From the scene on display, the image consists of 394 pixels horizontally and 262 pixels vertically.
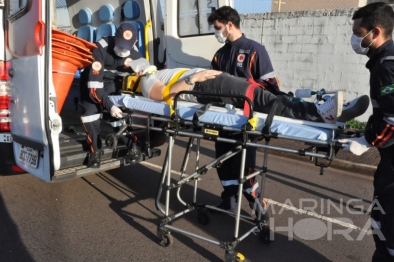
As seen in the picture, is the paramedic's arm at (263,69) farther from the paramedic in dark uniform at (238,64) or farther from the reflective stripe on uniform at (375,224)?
the reflective stripe on uniform at (375,224)

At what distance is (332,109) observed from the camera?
252 cm

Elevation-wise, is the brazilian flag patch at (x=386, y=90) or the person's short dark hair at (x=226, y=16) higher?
the person's short dark hair at (x=226, y=16)

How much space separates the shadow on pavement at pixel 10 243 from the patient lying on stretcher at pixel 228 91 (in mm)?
1689

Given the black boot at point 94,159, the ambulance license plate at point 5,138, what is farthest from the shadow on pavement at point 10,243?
the black boot at point 94,159

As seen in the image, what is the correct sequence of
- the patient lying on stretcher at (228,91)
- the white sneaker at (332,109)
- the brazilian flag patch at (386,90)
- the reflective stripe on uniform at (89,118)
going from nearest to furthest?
the brazilian flag patch at (386,90), the white sneaker at (332,109), the patient lying on stretcher at (228,91), the reflective stripe on uniform at (89,118)

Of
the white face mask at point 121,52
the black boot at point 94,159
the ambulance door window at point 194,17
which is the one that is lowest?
the black boot at point 94,159

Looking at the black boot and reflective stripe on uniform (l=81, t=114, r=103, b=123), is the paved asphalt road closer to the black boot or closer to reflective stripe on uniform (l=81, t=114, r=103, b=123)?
the black boot

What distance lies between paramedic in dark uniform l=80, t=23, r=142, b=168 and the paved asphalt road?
2.17 ft

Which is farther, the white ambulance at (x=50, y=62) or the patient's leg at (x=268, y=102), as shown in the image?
the white ambulance at (x=50, y=62)

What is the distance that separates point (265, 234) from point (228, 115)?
1.20m

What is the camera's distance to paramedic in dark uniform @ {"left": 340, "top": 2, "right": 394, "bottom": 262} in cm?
213

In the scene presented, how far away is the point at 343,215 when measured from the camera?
386 centimetres

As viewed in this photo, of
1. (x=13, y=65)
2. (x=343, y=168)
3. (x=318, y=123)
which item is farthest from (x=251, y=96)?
(x=343, y=168)

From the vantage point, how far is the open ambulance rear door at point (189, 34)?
4.72 metres
